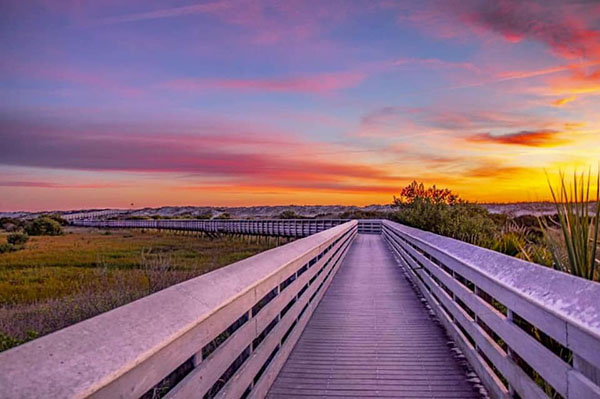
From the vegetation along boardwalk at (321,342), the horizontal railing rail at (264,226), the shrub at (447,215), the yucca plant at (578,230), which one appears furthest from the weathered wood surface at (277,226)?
the yucca plant at (578,230)

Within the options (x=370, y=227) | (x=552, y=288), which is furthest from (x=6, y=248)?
(x=552, y=288)

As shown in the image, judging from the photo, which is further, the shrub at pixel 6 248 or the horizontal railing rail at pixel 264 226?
the horizontal railing rail at pixel 264 226

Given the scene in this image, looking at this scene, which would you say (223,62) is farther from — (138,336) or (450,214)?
(138,336)

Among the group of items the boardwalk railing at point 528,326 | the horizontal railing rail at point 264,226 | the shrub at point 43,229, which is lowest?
the shrub at point 43,229

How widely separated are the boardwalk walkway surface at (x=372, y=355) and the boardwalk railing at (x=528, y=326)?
376 mm

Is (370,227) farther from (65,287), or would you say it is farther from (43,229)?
(43,229)

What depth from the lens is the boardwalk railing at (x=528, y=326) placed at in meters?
2.65

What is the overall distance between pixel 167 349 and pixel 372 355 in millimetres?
4425

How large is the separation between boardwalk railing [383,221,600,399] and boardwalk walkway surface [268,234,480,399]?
1.23ft

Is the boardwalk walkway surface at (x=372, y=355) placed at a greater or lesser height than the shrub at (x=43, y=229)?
greater

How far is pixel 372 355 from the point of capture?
646cm

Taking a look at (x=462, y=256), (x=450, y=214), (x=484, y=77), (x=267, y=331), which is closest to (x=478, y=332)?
(x=462, y=256)

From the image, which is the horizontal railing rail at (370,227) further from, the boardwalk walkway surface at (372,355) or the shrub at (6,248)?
the boardwalk walkway surface at (372,355)

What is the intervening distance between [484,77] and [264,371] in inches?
569
